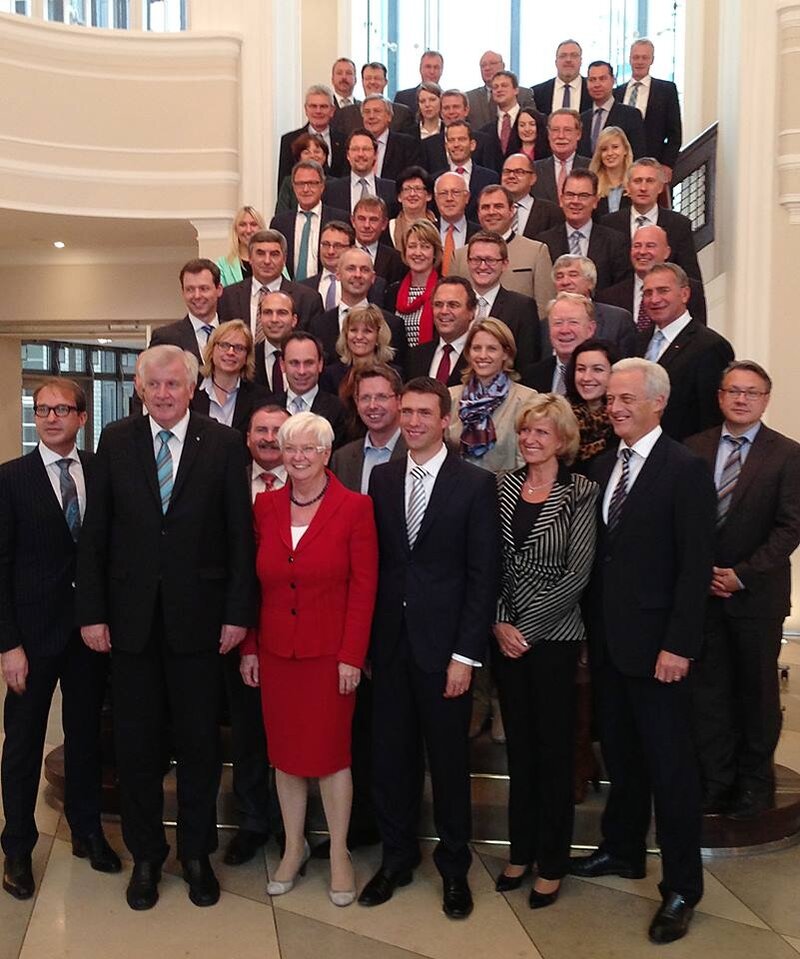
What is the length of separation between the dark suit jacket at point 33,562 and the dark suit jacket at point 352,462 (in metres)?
0.87

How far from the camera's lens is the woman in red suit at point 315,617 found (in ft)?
10.8

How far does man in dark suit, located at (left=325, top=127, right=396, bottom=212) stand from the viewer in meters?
6.52

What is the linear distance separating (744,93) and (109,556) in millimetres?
6513

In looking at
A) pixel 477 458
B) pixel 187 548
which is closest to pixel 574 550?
pixel 477 458

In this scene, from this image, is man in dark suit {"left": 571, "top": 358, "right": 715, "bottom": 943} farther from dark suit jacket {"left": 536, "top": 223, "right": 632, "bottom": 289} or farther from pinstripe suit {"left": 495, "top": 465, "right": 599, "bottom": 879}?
dark suit jacket {"left": 536, "top": 223, "right": 632, "bottom": 289}

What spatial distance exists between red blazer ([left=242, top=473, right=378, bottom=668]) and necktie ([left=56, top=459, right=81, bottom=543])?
25.3 inches

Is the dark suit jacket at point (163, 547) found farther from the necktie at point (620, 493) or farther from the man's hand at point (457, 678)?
the necktie at point (620, 493)

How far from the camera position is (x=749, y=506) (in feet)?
12.2

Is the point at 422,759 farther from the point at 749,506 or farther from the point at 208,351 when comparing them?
the point at 208,351

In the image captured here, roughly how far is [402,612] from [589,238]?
2901 millimetres

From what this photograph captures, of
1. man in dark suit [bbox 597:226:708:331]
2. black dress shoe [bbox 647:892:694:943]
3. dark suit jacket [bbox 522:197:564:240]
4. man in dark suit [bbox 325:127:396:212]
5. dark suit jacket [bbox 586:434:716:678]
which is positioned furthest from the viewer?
man in dark suit [bbox 325:127:396:212]

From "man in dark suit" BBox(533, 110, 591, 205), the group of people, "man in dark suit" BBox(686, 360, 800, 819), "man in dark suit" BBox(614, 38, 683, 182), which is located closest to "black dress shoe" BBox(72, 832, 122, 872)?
the group of people

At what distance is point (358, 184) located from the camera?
6.65 m

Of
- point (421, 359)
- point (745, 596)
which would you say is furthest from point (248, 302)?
point (745, 596)
